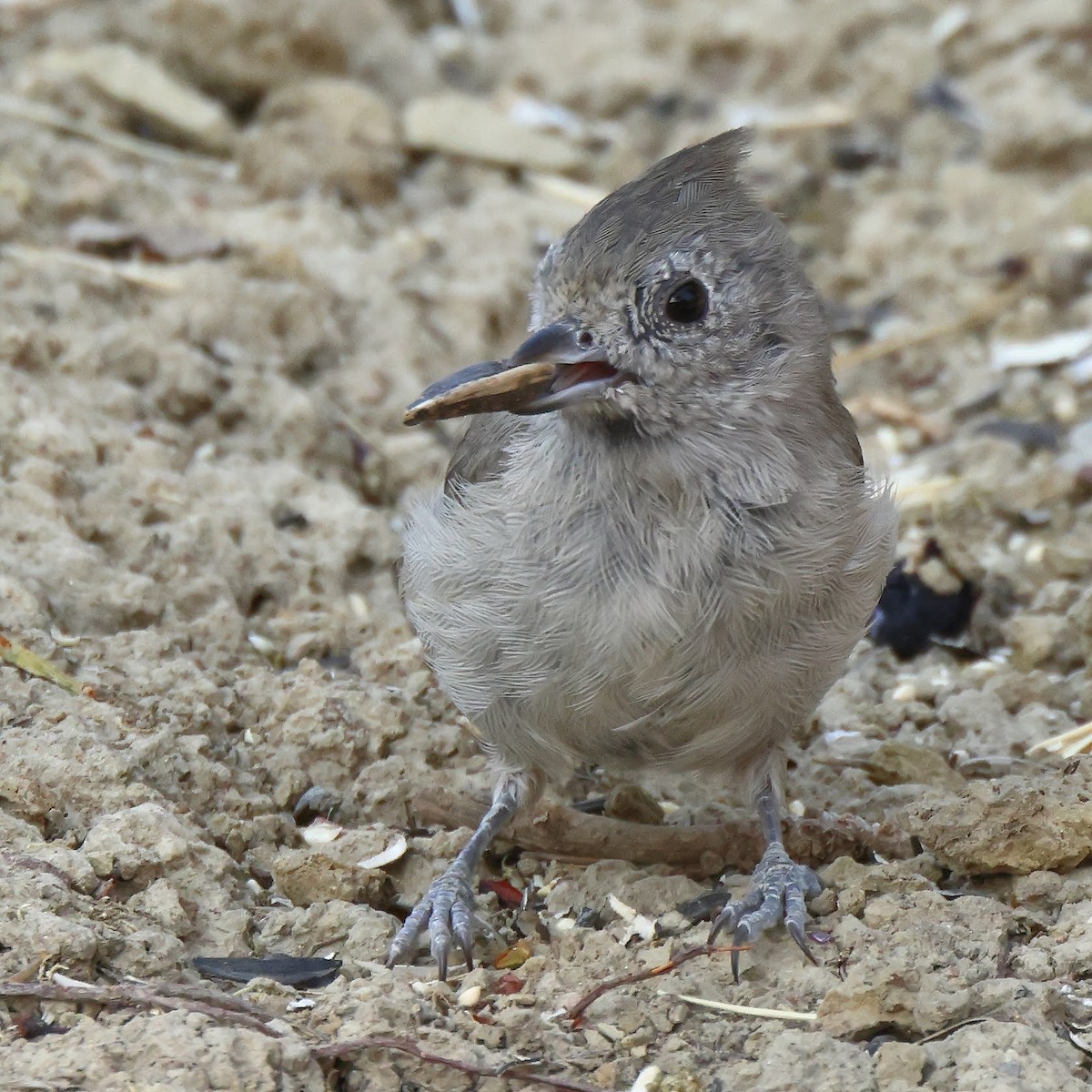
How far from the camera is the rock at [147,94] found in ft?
22.0

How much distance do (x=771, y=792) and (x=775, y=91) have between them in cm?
492

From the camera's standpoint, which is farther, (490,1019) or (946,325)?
(946,325)

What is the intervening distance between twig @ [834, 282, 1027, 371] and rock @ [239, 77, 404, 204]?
6.88ft

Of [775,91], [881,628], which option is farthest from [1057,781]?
[775,91]

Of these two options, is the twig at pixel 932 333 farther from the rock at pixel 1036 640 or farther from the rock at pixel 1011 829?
the rock at pixel 1011 829

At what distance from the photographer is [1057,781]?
3.70m

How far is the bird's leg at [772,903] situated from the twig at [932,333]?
300 cm

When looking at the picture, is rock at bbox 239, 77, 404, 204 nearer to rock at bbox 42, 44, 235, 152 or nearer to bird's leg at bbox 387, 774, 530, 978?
rock at bbox 42, 44, 235, 152

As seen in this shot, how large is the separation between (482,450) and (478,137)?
11.9 feet

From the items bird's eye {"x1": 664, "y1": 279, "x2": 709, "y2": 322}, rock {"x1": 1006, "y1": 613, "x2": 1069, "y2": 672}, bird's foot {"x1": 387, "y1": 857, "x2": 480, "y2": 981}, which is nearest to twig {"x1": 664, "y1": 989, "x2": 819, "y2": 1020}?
bird's foot {"x1": 387, "y1": 857, "x2": 480, "y2": 981}

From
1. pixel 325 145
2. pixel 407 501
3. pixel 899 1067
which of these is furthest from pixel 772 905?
pixel 325 145

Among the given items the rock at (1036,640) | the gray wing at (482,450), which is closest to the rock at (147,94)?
the gray wing at (482,450)

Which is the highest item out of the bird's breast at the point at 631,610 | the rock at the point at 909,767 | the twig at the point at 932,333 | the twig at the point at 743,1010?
the twig at the point at 932,333

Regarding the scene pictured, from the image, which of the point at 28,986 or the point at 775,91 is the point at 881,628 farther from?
the point at 775,91
